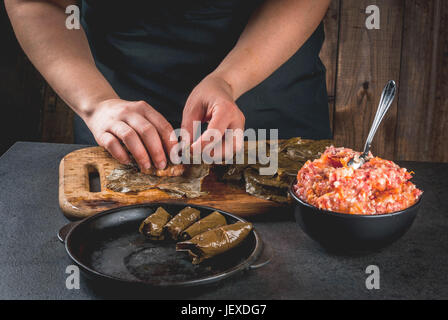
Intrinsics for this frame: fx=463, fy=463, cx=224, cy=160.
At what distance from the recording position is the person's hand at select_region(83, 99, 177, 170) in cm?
142

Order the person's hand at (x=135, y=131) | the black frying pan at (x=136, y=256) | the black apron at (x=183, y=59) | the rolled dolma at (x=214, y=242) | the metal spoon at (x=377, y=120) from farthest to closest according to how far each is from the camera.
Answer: the black apron at (x=183, y=59)
the person's hand at (x=135, y=131)
the metal spoon at (x=377, y=120)
the rolled dolma at (x=214, y=242)
the black frying pan at (x=136, y=256)

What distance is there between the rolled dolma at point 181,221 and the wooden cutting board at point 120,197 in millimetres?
214

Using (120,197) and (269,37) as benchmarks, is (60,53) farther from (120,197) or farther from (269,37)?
(269,37)

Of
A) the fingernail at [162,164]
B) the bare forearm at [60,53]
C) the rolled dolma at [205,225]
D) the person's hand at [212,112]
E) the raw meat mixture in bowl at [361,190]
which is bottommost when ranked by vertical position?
the rolled dolma at [205,225]

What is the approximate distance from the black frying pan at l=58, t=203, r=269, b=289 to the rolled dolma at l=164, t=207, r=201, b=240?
2 cm

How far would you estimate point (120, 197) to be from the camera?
1.36 m

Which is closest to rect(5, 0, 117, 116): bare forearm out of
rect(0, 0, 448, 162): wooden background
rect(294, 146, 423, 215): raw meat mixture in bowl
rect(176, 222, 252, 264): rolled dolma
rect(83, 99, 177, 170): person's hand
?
rect(83, 99, 177, 170): person's hand

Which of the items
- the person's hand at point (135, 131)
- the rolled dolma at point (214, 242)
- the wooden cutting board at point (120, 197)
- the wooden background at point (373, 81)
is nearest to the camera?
the rolled dolma at point (214, 242)

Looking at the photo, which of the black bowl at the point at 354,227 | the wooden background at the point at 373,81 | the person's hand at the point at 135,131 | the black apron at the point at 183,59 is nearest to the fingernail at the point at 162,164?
the person's hand at the point at 135,131

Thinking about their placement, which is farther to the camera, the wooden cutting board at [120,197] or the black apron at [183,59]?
the black apron at [183,59]

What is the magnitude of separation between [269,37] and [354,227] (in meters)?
0.96

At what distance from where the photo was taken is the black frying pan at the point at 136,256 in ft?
2.86

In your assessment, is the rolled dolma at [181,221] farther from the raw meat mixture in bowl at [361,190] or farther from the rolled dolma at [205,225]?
the raw meat mixture in bowl at [361,190]

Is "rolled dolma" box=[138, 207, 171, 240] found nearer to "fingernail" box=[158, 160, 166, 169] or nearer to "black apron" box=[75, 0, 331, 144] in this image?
"fingernail" box=[158, 160, 166, 169]
